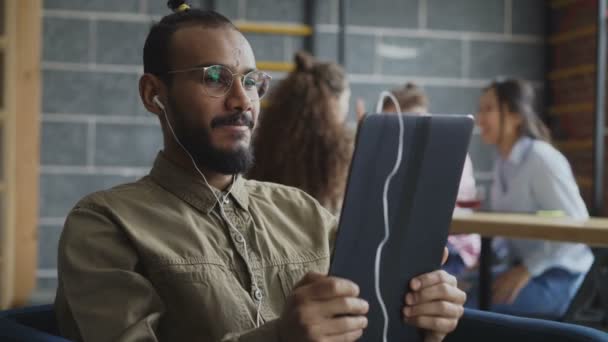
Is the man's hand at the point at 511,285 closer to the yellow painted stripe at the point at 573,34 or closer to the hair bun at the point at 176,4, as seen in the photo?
the hair bun at the point at 176,4

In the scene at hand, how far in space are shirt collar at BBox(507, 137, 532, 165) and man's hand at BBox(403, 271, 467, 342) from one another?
2194 mm

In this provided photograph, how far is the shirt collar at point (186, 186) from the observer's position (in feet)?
4.48

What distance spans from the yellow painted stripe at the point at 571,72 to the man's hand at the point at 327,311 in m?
3.85

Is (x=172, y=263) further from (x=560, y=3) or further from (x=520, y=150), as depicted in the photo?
(x=560, y=3)

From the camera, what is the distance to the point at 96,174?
4.46m

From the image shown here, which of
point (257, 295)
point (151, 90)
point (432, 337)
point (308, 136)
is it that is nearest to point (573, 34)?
point (308, 136)

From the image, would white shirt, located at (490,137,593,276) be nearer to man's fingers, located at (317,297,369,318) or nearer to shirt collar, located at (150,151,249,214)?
shirt collar, located at (150,151,249,214)

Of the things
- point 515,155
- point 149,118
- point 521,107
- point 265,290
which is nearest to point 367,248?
point 265,290

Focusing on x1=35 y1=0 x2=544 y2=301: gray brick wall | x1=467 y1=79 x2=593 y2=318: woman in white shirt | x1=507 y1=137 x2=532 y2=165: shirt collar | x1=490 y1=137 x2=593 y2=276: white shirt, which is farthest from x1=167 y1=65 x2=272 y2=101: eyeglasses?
x1=35 y1=0 x2=544 y2=301: gray brick wall

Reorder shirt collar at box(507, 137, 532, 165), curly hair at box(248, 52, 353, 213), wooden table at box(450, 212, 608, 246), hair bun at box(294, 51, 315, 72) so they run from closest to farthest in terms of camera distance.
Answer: wooden table at box(450, 212, 608, 246) < curly hair at box(248, 52, 353, 213) < hair bun at box(294, 51, 315, 72) < shirt collar at box(507, 137, 532, 165)

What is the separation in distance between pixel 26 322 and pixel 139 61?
9.71ft

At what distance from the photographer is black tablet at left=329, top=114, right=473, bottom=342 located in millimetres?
945

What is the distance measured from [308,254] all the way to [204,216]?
0.21m

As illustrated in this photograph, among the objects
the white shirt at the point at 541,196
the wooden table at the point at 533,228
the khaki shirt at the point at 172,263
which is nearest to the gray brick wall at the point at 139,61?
the white shirt at the point at 541,196
